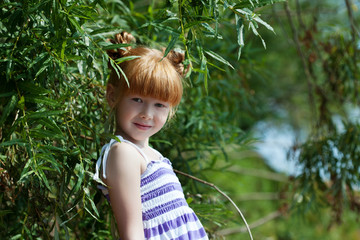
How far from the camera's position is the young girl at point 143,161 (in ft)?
3.76

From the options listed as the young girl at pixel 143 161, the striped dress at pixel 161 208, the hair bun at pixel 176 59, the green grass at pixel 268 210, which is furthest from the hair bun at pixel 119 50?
the green grass at pixel 268 210

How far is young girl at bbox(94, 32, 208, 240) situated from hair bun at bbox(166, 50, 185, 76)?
5cm

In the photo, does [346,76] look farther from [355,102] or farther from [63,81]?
[63,81]

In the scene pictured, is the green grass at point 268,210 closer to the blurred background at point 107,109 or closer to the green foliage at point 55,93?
the blurred background at point 107,109

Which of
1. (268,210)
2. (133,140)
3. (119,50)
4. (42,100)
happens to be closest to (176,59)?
(119,50)

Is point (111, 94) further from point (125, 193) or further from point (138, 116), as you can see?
point (125, 193)

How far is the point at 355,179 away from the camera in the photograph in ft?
7.70

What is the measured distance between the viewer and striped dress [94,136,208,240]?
1213mm

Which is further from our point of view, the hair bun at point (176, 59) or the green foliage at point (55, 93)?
the hair bun at point (176, 59)

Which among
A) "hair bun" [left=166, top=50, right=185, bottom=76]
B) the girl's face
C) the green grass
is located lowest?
the green grass

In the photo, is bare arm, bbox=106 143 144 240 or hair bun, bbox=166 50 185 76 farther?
hair bun, bbox=166 50 185 76

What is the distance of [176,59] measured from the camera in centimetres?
137

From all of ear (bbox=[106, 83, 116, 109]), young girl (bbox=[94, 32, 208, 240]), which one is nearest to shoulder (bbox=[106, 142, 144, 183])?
young girl (bbox=[94, 32, 208, 240])

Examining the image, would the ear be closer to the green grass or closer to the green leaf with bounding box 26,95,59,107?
the green leaf with bounding box 26,95,59,107
